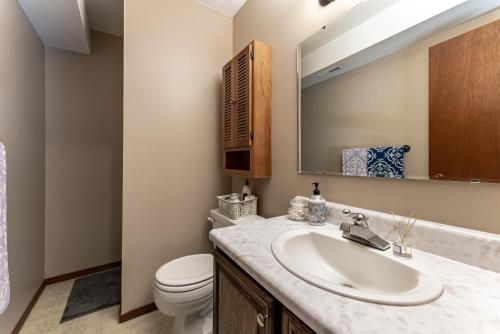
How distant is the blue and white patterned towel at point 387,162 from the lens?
0.78 m

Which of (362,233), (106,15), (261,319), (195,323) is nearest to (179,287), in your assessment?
(195,323)

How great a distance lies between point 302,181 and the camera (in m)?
1.19

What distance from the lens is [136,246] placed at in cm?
147

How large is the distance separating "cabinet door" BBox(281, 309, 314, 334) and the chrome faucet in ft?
1.26

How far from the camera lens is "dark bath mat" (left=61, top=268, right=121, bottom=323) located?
1.55 m

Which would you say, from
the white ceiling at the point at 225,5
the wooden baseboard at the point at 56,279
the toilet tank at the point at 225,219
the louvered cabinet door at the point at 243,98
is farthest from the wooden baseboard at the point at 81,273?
the white ceiling at the point at 225,5

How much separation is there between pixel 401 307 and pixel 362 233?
0.33m

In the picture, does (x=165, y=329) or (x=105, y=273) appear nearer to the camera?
(x=165, y=329)

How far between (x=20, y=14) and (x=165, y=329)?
2.30 meters

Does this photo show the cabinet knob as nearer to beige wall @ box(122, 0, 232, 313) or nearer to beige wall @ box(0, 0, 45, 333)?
beige wall @ box(122, 0, 232, 313)

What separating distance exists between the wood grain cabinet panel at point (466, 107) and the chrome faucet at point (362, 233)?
28 cm

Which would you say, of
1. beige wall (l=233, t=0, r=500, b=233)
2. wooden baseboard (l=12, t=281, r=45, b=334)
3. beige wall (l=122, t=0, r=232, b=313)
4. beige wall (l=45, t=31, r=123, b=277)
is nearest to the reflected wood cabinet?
beige wall (l=233, t=0, r=500, b=233)

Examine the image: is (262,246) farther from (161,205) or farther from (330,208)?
(161,205)

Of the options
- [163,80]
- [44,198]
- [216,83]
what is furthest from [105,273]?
[216,83]
